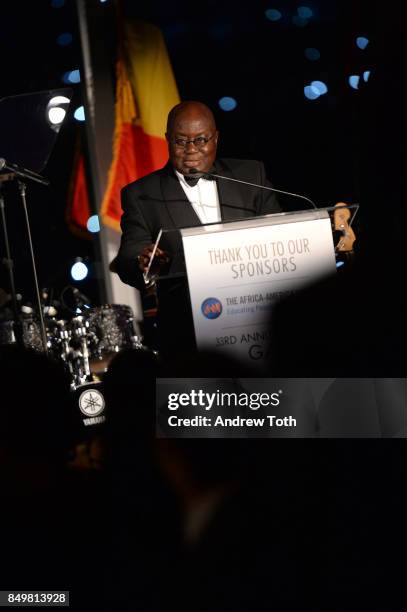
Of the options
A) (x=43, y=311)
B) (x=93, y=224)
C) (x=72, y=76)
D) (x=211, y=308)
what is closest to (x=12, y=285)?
(x=43, y=311)

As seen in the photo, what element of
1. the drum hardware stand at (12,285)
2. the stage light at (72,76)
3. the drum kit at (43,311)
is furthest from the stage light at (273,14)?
the drum hardware stand at (12,285)

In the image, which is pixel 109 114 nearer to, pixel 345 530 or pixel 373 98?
pixel 373 98

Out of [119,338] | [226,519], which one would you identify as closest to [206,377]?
[226,519]

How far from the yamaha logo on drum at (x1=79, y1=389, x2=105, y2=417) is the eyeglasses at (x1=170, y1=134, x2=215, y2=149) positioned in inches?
59.8

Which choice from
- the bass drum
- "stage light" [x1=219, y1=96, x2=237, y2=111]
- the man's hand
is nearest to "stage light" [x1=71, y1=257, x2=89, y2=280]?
the bass drum

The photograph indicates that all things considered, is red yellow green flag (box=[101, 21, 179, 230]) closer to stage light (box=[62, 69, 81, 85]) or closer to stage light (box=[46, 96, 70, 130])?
stage light (box=[62, 69, 81, 85])

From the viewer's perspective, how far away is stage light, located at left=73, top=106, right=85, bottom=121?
6.70 metres

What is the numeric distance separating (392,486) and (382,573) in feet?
0.47

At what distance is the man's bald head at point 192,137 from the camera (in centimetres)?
350

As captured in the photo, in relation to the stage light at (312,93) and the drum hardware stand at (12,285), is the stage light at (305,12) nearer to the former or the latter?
the stage light at (312,93)

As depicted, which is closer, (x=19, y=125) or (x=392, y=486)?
(x=392, y=486)

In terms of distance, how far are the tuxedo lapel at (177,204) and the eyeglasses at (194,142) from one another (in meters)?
0.14

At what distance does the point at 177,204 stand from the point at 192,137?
0.93 ft

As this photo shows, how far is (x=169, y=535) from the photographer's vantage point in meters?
1.42
